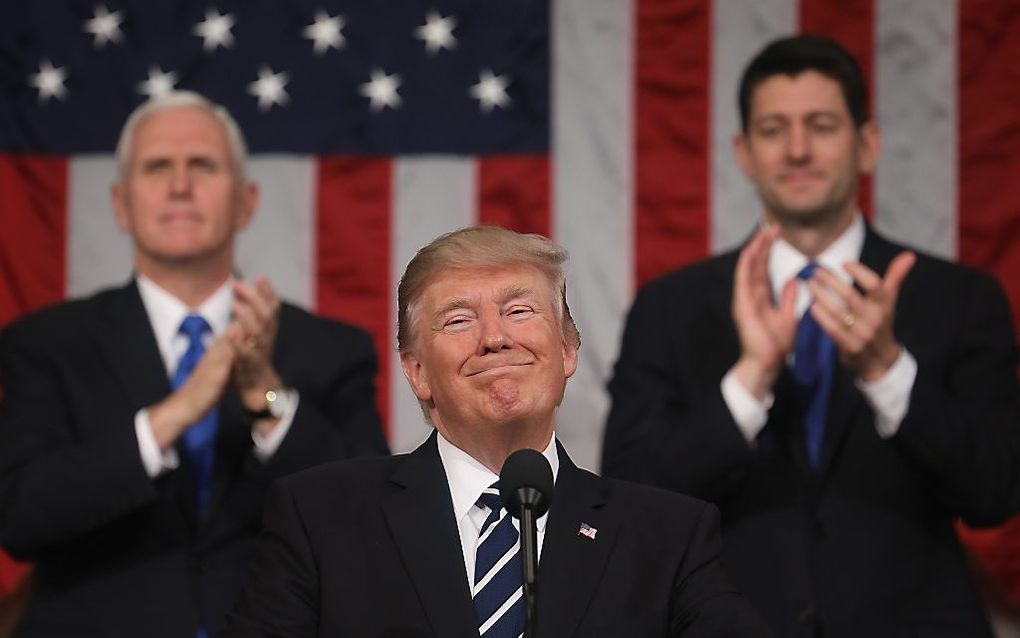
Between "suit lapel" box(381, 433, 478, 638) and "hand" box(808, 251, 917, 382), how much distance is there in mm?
1026

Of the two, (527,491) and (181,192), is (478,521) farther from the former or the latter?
(181,192)

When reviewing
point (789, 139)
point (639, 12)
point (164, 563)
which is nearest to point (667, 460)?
point (789, 139)

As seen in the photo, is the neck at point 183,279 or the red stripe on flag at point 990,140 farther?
the red stripe on flag at point 990,140

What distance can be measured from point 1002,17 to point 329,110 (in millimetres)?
1879

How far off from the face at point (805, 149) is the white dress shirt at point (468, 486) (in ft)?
4.18

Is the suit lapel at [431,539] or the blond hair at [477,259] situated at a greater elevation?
the blond hair at [477,259]

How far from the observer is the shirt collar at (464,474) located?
2479mm

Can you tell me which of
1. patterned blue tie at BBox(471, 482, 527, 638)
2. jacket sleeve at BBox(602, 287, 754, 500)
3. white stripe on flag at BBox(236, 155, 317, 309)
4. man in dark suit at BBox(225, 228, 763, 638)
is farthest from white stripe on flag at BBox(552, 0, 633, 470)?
patterned blue tie at BBox(471, 482, 527, 638)

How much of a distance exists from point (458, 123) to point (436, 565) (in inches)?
92.0

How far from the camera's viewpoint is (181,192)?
3.70 meters

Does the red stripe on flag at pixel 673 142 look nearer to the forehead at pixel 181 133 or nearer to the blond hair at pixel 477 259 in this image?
the forehead at pixel 181 133

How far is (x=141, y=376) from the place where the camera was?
3477 mm

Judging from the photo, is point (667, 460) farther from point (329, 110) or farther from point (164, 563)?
point (329, 110)

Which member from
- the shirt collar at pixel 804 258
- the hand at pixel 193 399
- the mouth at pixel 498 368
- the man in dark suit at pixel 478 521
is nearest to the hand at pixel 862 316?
the shirt collar at pixel 804 258
